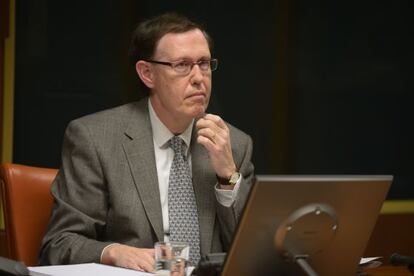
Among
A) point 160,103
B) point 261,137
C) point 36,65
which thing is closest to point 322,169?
point 261,137

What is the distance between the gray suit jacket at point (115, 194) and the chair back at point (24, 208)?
8cm

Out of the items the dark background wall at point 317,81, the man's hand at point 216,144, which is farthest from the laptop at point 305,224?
the dark background wall at point 317,81

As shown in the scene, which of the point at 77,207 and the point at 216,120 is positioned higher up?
the point at 216,120

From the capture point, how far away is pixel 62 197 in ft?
7.63

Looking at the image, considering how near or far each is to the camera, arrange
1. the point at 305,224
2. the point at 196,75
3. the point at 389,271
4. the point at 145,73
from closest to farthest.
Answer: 1. the point at 305,224
2. the point at 389,271
3. the point at 196,75
4. the point at 145,73

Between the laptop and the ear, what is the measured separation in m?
1.12

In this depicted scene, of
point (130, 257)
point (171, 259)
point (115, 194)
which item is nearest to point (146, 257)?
point (130, 257)

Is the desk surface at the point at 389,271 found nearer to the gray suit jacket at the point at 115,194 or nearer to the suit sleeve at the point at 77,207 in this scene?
the gray suit jacket at the point at 115,194

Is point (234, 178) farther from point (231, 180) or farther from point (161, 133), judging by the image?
point (161, 133)

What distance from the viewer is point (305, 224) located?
153 cm

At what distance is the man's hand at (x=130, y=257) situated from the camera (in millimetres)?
1901

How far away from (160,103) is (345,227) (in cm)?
107

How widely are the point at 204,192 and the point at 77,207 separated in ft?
1.39

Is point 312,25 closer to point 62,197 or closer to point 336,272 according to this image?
point 62,197
